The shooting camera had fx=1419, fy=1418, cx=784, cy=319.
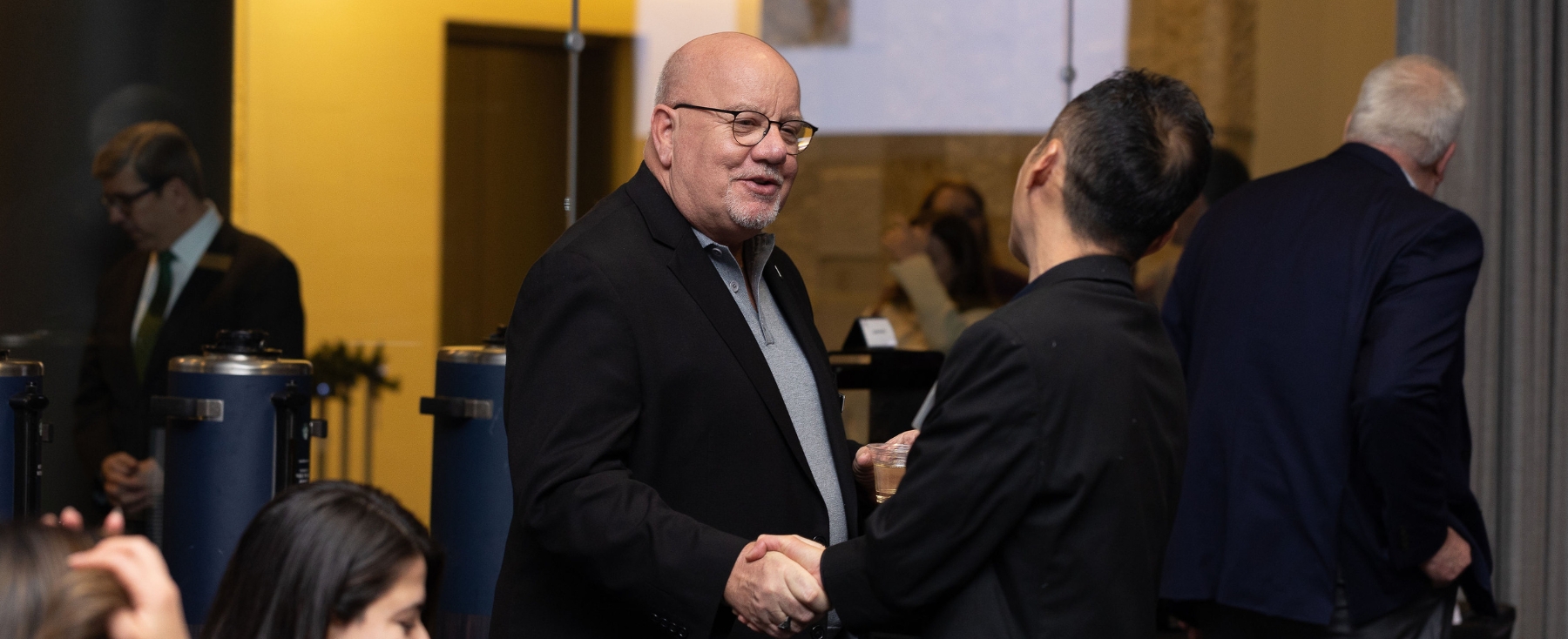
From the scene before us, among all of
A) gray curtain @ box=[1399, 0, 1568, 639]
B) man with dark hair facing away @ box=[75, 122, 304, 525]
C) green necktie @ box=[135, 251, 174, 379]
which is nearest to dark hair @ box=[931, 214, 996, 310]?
gray curtain @ box=[1399, 0, 1568, 639]

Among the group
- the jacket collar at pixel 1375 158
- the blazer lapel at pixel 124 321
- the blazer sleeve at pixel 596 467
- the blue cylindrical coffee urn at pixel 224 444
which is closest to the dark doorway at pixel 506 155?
the blazer lapel at pixel 124 321

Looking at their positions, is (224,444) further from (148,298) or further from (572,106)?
(572,106)

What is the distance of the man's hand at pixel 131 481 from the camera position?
3.79 meters

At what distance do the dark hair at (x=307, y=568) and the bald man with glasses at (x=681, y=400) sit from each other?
26cm

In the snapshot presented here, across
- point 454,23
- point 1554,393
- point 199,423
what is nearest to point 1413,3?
point 1554,393

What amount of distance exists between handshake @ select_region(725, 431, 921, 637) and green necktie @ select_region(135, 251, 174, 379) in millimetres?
2692

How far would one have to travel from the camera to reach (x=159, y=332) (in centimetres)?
390

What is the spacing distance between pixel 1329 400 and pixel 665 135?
148 cm

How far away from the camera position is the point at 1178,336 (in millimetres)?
3143

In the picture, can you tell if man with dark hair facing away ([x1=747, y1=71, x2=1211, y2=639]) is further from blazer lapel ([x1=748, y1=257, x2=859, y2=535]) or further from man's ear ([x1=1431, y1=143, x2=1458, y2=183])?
man's ear ([x1=1431, y1=143, x2=1458, y2=183])

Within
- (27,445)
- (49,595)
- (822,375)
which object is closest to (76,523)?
(49,595)

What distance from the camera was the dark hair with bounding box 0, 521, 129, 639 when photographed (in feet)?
3.39

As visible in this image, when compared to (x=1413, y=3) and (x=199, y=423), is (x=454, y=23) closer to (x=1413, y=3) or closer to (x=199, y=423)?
(x=199, y=423)

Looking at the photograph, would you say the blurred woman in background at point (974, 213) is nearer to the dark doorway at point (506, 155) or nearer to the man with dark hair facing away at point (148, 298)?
the dark doorway at point (506, 155)
